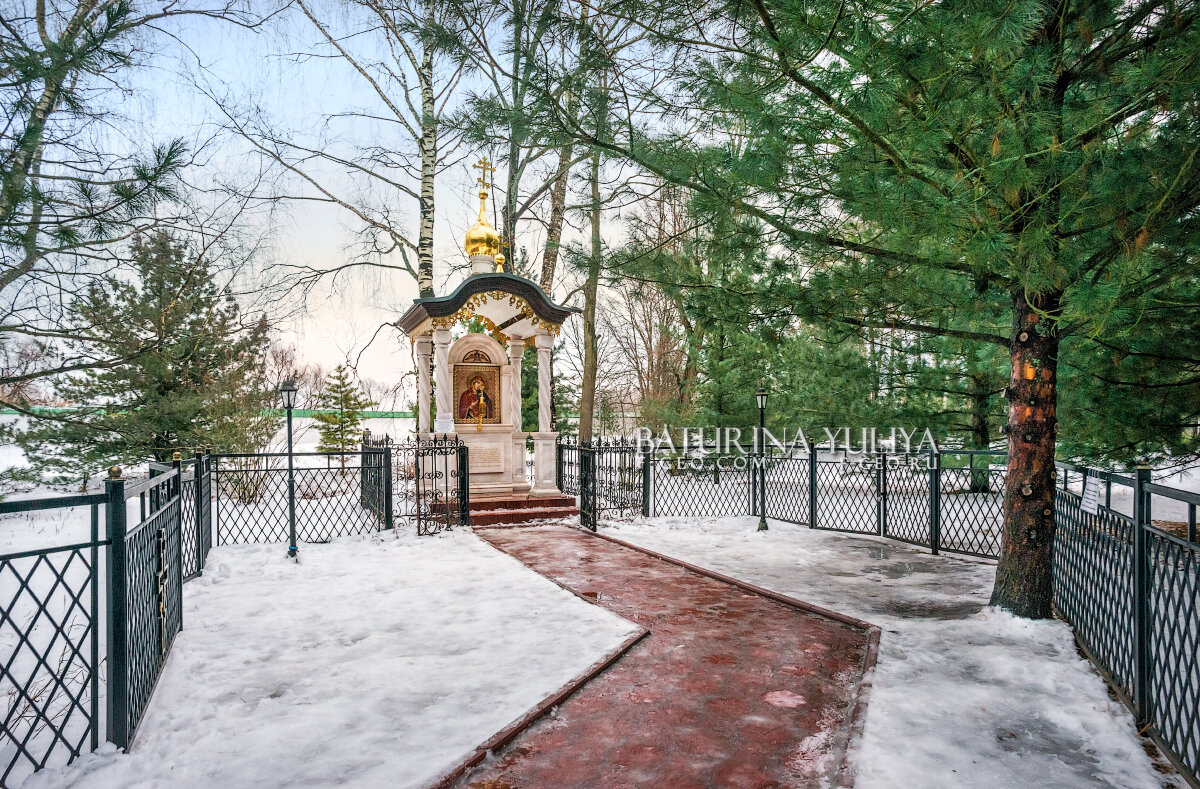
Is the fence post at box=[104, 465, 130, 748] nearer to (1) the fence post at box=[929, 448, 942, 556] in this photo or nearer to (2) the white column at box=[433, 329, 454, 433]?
(2) the white column at box=[433, 329, 454, 433]

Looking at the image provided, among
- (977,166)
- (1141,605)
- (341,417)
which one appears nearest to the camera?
(1141,605)

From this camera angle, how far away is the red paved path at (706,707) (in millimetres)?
3074

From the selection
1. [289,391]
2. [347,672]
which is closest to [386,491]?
[289,391]

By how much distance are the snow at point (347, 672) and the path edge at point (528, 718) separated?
67 mm

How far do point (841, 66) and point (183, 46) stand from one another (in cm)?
610

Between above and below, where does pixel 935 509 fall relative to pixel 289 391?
below

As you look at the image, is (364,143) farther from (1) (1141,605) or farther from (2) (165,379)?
(1) (1141,605)

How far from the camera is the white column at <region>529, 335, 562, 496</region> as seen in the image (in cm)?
1166

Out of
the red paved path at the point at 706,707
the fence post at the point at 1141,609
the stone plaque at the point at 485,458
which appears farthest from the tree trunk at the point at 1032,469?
the stone plaque at the point at 485,458

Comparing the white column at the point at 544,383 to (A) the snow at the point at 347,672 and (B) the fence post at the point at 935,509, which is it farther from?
(B) the fence post at the point at 935,509

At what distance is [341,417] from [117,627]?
627 inches

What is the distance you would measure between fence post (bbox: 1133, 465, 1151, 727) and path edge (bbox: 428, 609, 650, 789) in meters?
3.00

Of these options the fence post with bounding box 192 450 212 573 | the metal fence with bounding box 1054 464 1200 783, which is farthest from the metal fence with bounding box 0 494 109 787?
the metal fence with bounding box 1054 464 1200 783

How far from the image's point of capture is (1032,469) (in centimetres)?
520
